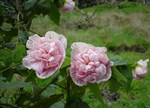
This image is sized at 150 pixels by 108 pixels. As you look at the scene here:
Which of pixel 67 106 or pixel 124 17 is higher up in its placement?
pixel 67 106

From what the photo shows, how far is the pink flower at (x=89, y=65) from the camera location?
2.47 ft

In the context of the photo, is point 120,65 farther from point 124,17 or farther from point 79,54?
point 124,17

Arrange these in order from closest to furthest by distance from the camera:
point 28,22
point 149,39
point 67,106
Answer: point 67,106 → point 28,22 → point 149,39

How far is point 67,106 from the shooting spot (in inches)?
35.5

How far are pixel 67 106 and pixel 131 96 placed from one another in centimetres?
307

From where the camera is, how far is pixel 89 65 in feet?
2.48

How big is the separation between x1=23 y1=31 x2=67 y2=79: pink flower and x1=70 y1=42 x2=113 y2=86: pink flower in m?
0.03

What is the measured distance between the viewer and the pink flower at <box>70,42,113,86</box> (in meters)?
0.75

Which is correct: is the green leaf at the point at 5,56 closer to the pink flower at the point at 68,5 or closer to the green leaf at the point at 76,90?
→ the green leaf at the point at 76,90

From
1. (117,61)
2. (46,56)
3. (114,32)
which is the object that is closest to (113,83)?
(117,61)

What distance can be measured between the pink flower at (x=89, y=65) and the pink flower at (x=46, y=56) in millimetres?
28

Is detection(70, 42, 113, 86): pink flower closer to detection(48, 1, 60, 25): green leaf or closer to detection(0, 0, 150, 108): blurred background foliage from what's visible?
detection(0, 0, 150, 108): blurred background foliage

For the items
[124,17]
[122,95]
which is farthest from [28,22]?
[124,17]

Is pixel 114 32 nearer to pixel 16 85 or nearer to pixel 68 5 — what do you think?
pixel 68 5
